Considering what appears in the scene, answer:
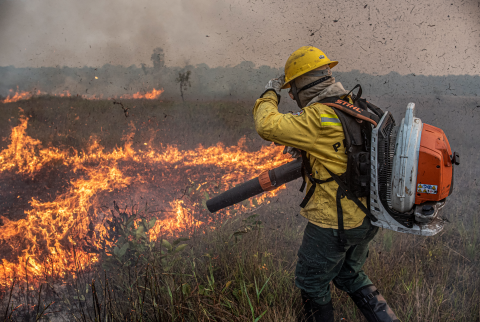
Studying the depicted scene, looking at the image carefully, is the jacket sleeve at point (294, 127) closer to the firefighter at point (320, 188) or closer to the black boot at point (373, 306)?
the firefighter at point (320, 188)

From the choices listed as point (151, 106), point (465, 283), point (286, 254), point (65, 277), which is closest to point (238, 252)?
point (286, 254)

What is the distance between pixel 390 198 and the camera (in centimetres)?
156

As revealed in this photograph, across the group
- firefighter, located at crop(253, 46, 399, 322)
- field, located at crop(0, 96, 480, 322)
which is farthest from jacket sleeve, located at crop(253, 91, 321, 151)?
field, located at crop(0, 96, 480, 322)

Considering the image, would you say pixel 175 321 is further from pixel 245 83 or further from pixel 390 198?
pixel 245 83

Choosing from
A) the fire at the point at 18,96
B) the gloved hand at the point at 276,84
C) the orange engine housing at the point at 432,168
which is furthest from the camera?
the fire at the point at 18,96

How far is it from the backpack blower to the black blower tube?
0.60m

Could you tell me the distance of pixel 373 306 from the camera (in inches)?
75.3

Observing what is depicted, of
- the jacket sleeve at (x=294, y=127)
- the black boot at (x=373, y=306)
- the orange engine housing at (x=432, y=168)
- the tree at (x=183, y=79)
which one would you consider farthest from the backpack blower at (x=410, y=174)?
the tree at (x=183, y=79)

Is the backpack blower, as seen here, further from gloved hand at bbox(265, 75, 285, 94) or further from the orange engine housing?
gloved hand at bbox(265, 75, 285, 94)

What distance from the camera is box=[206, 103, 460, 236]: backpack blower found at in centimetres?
141

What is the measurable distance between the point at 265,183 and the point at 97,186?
345 centimetres

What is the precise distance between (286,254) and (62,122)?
5.38 metres

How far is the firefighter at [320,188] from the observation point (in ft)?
5.39

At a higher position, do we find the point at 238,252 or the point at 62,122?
the point at 62,122
